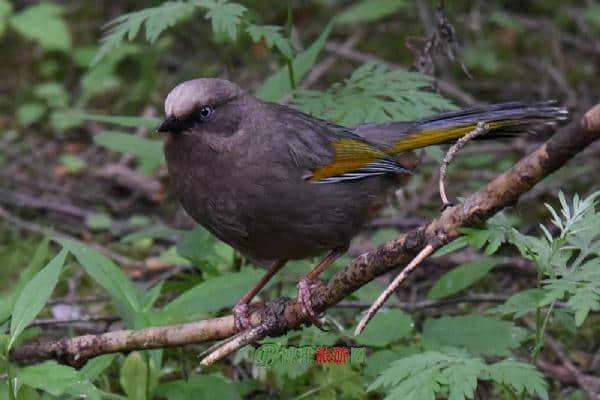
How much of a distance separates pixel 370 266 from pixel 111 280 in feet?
4.18

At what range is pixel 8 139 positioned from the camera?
7.30 meters

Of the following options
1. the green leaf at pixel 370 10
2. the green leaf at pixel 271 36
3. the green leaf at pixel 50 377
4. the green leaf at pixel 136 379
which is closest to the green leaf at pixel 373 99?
the green leaf at pixel 271 36

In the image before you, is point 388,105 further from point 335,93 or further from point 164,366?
point 164,366

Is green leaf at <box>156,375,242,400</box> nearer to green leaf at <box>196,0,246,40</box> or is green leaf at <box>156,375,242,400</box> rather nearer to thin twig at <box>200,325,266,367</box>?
thin twig at <box>200,325,266,367</box>

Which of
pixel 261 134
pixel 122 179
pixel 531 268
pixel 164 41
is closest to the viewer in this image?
pixel 261 134

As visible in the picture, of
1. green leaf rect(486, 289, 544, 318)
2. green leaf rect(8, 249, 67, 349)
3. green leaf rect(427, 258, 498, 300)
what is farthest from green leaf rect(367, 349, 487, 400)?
green leaf rect(427, 258, 498, 300)

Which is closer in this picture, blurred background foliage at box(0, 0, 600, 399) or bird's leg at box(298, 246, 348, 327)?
blurred background foliage at box(0, 0, 600, 399)

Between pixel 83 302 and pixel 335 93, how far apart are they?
1993mm

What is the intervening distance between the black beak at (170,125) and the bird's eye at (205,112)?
14 centimetres

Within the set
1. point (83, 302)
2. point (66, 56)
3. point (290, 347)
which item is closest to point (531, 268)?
point (290, 347)

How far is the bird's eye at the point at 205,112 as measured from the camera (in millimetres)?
3922

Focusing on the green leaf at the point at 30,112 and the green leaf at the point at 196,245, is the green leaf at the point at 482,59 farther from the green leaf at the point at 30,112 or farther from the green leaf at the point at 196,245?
the green leaf at the point at 196,245

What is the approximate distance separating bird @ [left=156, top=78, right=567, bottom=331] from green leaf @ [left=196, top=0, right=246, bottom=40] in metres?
0.26

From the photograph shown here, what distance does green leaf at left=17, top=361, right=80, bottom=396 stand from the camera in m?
2.88
